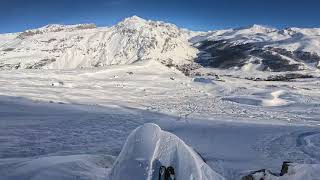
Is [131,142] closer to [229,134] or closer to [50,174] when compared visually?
[50,174]

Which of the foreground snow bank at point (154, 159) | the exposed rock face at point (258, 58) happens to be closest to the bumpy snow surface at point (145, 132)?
the foreground snow bank at point (154, 159)

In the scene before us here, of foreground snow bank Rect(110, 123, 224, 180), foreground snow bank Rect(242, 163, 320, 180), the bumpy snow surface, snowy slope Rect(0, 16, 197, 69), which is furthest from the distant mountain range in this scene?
foreground snow bank Rect(110, 123, 224, 180)

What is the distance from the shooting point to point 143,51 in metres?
108

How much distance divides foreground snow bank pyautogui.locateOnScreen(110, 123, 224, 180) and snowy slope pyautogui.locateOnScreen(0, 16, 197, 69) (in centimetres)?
8699

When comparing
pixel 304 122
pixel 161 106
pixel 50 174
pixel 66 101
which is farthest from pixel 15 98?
pixel 50 174

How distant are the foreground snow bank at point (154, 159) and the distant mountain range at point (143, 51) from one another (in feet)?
283

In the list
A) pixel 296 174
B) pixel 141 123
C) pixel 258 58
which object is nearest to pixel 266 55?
pixel 258 58

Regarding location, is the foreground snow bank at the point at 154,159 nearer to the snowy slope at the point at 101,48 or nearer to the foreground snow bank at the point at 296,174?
the foreground snow bank at the point at 296,174

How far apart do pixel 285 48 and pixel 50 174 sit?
114m

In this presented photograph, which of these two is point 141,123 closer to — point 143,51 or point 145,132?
point 145,132

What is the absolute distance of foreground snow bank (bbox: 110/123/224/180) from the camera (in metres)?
6.62

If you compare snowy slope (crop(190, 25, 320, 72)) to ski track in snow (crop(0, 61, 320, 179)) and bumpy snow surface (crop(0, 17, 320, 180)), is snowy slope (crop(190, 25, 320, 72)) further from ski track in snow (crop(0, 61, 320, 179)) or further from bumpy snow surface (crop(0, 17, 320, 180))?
ski track in snow (crop(0, 61, 320, 179))

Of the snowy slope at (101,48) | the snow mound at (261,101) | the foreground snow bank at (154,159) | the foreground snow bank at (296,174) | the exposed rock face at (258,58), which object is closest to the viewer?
the foreground snow bank at (154,159)

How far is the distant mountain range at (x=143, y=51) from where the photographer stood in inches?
3856
